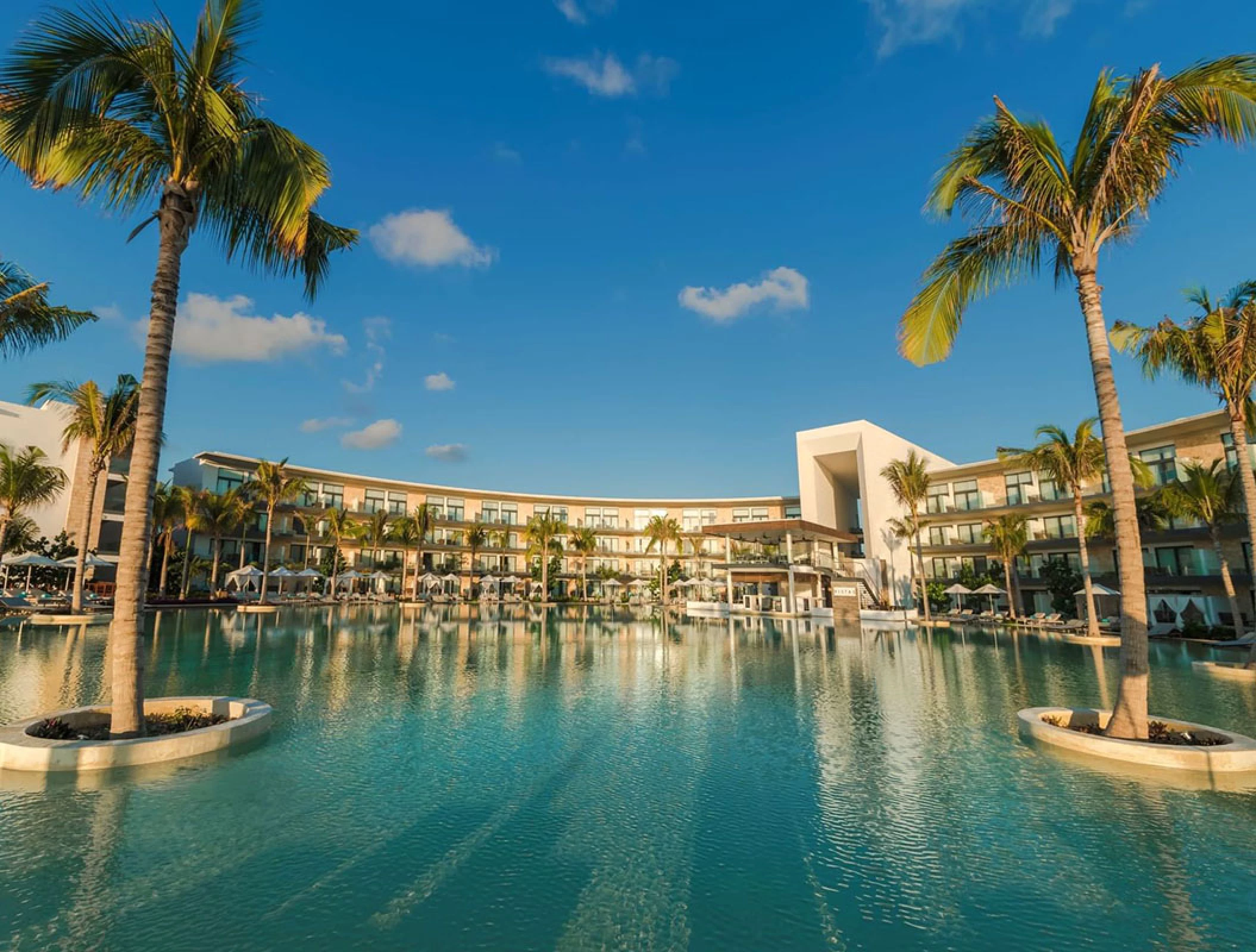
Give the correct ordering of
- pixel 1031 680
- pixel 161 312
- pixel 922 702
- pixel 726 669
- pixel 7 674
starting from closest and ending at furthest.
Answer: pixel 161 312 → pixel 922 702 → pixel 7 674 → pixel 1031 680 → pixel 726 669

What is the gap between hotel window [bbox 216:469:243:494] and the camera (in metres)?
48.1

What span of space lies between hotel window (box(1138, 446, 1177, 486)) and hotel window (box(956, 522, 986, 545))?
1045 cm

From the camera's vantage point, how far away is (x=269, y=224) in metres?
8.95

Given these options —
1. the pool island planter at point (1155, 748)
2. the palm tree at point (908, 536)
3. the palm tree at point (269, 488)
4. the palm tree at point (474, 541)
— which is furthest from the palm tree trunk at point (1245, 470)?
the palm tree at point (474, 541)

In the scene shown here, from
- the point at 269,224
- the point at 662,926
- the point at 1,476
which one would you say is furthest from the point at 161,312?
the point at 1,476

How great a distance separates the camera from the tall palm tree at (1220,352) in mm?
14656

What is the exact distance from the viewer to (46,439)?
1506 inches

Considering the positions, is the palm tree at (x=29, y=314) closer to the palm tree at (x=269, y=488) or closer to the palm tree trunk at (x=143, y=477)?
the palm tree trunk at (x=143, y=477)

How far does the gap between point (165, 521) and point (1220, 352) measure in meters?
49.2

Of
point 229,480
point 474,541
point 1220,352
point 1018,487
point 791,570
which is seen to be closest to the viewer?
point 1220,352

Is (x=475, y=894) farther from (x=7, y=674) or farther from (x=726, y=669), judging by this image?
(x=7, y=674)

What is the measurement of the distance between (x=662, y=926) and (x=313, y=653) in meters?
16.3

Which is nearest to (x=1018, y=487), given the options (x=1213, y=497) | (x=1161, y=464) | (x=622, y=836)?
(x=1161, y=464)

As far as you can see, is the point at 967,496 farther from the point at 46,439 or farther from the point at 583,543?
the point at 46,439
